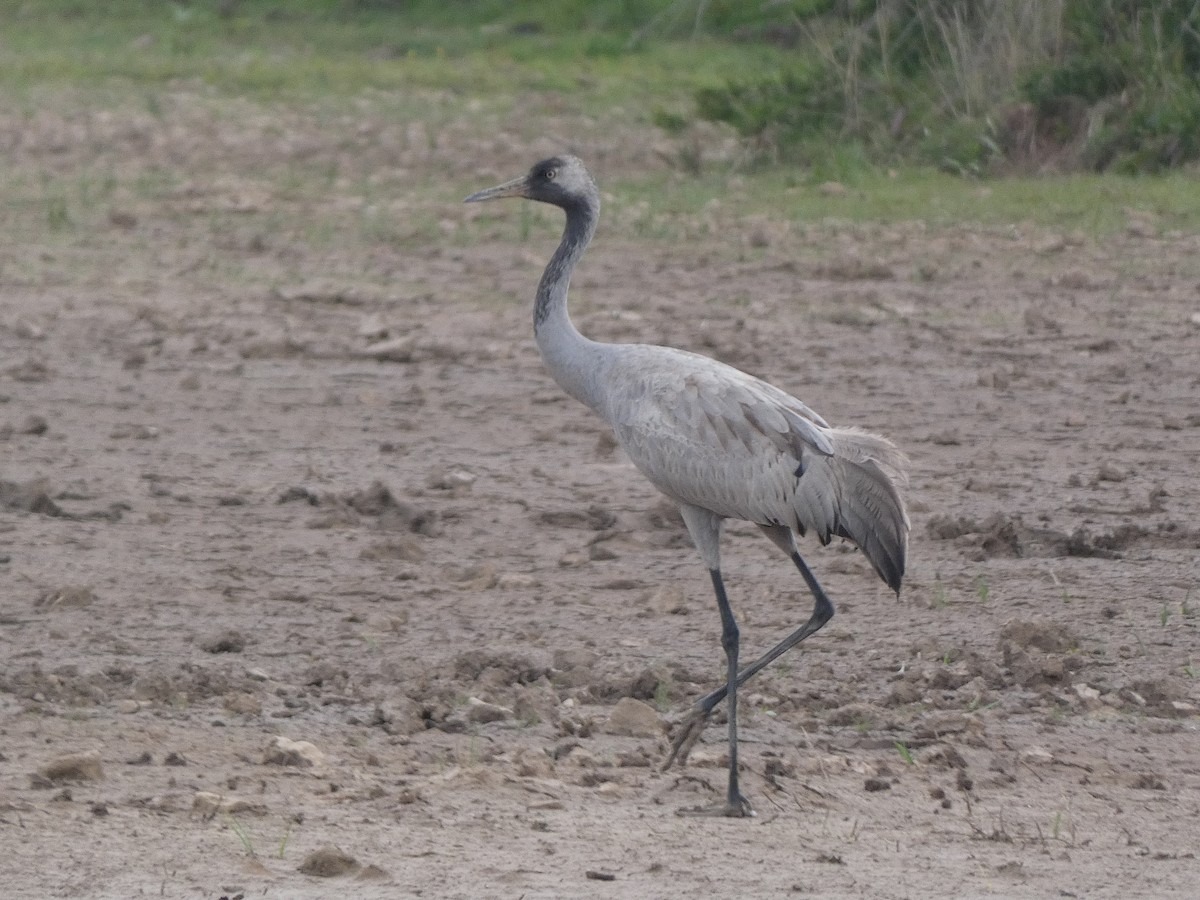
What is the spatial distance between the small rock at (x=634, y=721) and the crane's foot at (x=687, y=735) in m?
0.20

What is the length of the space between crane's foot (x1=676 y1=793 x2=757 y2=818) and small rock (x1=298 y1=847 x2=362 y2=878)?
2.82 feet

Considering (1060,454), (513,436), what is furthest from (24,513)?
(1060,454)

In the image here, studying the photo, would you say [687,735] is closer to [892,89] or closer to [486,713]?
[486,713]

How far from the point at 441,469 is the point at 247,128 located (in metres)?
9.39

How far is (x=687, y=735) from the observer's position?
17.5 ft

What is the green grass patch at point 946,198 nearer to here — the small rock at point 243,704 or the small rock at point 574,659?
the small rock at point 574,659

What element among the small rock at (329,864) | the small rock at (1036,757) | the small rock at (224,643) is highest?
the small rock at (329,864)

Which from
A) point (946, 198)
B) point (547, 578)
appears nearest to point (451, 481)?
point (547, 578)

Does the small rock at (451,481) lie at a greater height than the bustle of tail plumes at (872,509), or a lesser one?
lesser

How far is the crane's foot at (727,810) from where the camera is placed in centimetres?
496

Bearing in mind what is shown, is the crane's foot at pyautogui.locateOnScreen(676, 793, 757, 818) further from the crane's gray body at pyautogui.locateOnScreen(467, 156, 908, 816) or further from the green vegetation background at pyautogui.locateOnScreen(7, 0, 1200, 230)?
the green vegetation background at pyautogui.locateOnScreen(7, 0, 1200, 230)

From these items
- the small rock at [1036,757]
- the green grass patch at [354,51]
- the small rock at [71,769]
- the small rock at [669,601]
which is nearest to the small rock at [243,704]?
the small rock at [71,769]

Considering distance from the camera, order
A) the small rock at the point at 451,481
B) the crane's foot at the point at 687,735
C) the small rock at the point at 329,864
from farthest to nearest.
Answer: the small rock at the point at 451,481
the crane's foot at the point at 687,735
the small rock at the point at 329,864

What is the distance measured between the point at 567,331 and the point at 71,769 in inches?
74.7
